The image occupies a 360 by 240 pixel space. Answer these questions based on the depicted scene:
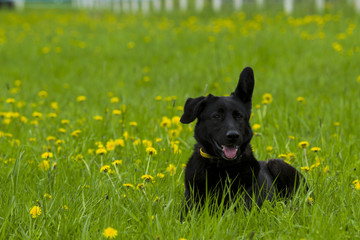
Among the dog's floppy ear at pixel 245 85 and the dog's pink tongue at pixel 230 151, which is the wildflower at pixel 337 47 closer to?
the dog's floppy ear at pixel 245 85

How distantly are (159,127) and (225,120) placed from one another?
A: 1.67m

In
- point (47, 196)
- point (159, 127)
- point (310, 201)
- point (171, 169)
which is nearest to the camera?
point (310, 201)

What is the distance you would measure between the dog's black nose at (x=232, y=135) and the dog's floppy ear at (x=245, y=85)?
1.27 feet

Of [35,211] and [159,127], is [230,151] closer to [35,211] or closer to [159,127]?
[35,211]

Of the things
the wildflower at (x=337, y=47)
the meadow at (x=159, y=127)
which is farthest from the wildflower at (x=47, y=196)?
the wildflower at (x=337, y=47)

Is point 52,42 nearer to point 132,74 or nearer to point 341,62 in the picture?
point 132,74

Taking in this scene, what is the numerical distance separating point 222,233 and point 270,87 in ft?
14.5

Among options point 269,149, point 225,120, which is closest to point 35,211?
point 225,120

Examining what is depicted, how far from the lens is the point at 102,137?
4641 mm

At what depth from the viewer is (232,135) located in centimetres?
288

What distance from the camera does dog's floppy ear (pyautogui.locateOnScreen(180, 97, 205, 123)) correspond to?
10.1 ft

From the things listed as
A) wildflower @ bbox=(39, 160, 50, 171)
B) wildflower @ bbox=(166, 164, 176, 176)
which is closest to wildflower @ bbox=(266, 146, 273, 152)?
wildflower @ bbox=(166, 164, 176, 176)

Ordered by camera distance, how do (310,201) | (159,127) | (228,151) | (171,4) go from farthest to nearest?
(171,4)
(159,127)
(228,151)
(310,201)

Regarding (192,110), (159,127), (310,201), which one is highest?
(192,110)
